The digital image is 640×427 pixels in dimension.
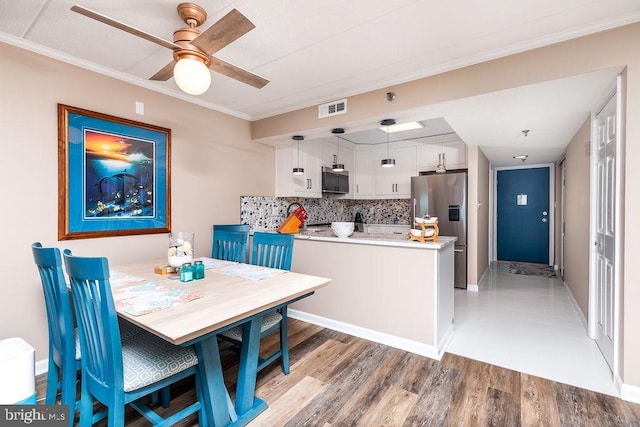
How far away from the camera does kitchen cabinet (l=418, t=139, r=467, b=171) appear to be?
4629mm

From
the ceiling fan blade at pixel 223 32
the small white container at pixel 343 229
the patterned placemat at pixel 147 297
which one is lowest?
the patterned placemat at pixel 147 297

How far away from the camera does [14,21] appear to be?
1.93 m

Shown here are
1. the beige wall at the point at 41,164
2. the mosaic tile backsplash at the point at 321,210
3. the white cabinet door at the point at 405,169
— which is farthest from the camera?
the white cabinet door at the point at 405,169

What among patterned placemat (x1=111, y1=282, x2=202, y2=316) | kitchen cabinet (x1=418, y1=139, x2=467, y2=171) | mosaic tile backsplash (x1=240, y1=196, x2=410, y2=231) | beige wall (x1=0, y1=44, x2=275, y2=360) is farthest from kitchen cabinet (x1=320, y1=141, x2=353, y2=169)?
patterned placemat (x1=111, y1=282, x2=202, y2=316)

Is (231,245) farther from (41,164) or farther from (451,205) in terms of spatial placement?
(451,205)

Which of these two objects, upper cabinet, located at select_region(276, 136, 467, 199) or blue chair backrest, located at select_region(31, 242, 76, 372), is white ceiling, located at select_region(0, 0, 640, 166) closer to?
upper cabinet, located at select_region(276, 136, 467, 199)

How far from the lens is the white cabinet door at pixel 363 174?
5670 mm

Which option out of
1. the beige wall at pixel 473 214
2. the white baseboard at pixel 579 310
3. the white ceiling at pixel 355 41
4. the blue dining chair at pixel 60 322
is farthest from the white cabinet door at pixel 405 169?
the blue dining chair at pixel 60 322

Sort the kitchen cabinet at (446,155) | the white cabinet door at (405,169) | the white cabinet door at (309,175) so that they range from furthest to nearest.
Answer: the white cabinet door at (405,169) < the kitchen cabinet at (446,155) < the white cabinet door at (309,175)

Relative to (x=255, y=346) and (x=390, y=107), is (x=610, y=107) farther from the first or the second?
(x=255, y=346)

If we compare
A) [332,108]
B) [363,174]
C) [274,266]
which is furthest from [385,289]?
[363,174]

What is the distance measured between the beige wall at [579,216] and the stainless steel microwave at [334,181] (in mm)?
3109

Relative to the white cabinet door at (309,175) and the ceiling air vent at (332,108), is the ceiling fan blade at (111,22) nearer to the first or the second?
the ceiling air vent at (332,108)

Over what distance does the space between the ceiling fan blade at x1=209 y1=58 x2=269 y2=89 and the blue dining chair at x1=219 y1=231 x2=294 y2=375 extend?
1.11m
